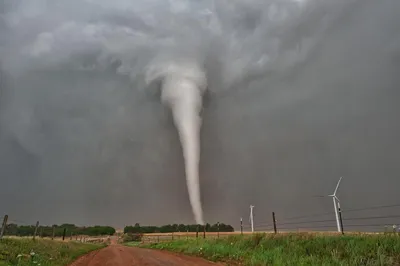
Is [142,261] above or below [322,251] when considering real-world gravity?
below

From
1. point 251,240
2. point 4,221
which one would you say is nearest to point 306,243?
point 251,240

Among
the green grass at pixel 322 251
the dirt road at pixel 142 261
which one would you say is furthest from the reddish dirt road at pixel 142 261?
the green grass at pixel 322 251

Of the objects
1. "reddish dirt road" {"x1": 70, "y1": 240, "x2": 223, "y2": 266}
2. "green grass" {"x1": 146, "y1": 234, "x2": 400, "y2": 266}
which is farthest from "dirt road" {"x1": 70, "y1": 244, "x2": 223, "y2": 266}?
"green grass" {"x1": 146, "y1": 234, "x2": 400, "y2": 266}

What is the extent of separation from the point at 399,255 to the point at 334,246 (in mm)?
5266

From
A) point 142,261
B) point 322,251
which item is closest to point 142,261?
point 142,261

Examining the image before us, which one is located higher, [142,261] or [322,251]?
[322,251]

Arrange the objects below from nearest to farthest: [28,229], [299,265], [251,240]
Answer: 1. [299,265]
2. [251,240]
3. [28,229]

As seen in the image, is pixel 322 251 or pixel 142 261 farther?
pixel 142 261

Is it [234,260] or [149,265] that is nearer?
[149,265]

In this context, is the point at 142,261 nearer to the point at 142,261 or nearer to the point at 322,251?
the point at 142,261

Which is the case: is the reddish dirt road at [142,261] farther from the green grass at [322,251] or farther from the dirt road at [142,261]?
the green grass at [322,251]

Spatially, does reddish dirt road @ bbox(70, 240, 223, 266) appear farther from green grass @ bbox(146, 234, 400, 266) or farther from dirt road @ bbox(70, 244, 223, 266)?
green grass @ bbox(146, 234, 400, 266)

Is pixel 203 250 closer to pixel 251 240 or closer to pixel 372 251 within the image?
pixel 251 240

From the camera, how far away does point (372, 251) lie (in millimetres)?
18750
